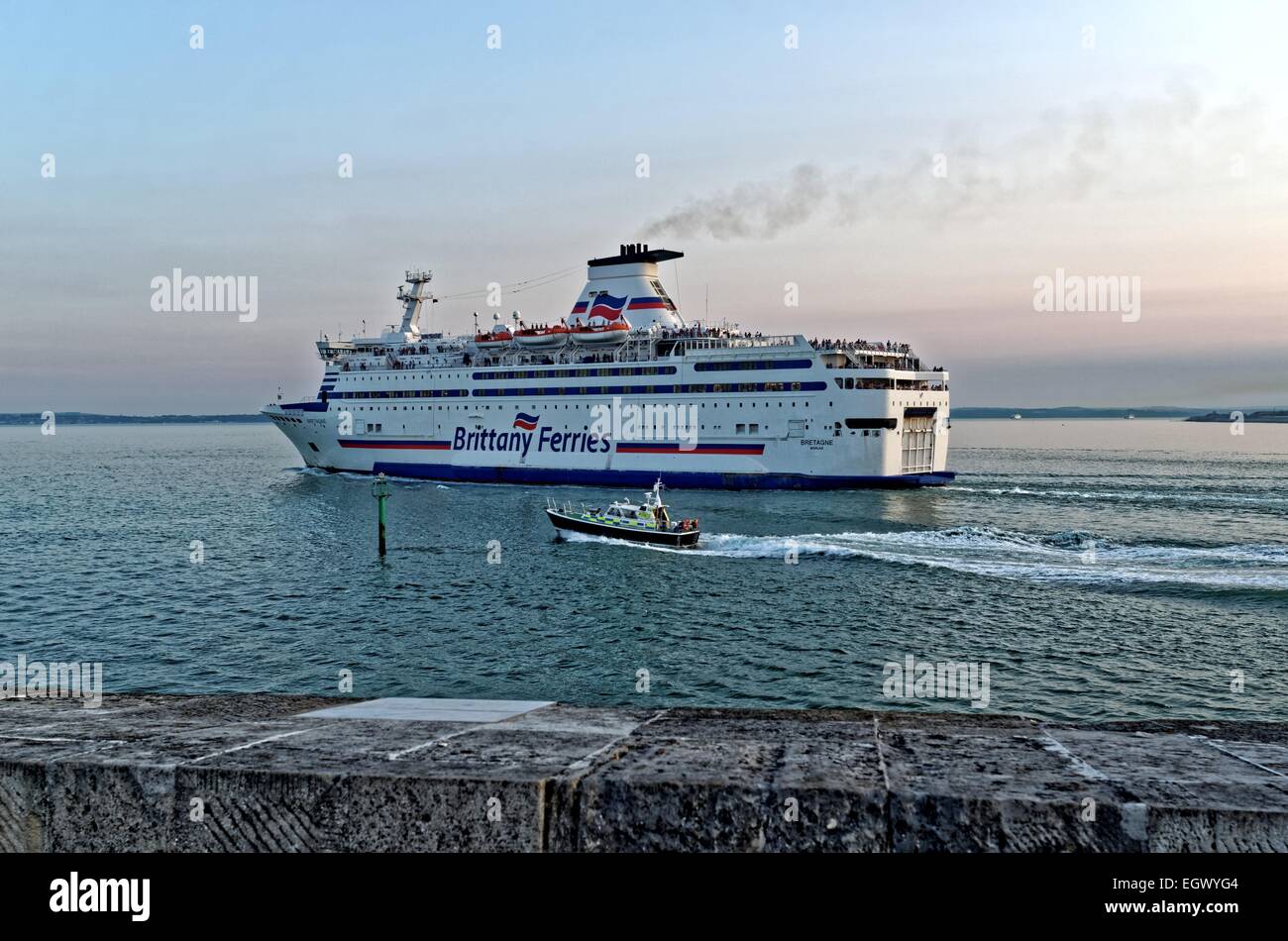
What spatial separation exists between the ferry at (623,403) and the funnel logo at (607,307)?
10cm

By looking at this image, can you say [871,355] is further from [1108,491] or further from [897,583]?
[897,583]

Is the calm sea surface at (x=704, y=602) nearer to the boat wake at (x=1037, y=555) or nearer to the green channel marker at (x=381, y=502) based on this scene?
the boat wake at (x=1037, y=555)

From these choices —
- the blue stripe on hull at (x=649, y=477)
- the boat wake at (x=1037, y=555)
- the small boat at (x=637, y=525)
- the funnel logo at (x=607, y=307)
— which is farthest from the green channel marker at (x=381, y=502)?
the funnel logo at (x=607, y=307)

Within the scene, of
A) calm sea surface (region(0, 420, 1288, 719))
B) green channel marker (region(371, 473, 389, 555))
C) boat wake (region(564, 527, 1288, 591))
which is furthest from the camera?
green channel marker (region(371, 473, 389, 555))

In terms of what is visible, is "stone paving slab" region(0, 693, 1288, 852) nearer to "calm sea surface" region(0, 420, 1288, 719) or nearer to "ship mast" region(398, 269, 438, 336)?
"calm sea surface" region(0, 420, 1288, 719)

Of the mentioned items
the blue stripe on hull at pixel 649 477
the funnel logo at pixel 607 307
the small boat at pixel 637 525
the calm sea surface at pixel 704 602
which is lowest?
the calm sea surface at pixel 704 602

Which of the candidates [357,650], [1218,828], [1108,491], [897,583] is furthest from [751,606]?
[1108,491]

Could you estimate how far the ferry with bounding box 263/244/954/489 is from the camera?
5103cm

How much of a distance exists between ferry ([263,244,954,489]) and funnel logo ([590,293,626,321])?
0.10 metres

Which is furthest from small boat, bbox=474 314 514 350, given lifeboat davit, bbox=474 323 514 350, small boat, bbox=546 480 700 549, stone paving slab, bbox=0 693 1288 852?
stone paving slab, bbox=0 693 1288 852

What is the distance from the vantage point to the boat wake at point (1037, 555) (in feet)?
87.4

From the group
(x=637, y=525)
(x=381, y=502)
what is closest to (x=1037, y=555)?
(x=637, y=525)
